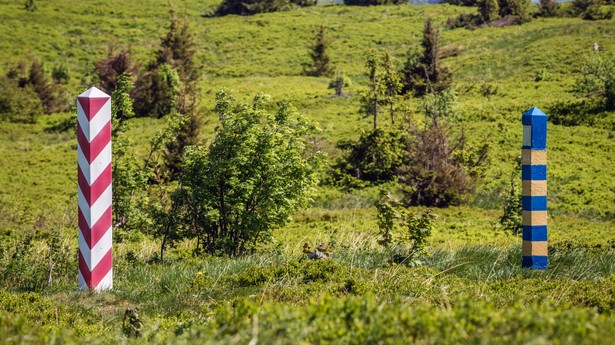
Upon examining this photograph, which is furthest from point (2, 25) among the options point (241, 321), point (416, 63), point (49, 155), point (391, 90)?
point (241, 321)

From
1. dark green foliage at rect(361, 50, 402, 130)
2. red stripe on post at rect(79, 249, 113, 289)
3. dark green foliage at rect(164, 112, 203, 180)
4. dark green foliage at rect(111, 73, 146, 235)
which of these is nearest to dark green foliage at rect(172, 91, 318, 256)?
dark green foliage at rect(111, 73, 146, 235)

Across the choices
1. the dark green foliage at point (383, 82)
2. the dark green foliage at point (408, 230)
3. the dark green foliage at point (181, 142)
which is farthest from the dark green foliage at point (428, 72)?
the dark green foliage at point (408, 230)

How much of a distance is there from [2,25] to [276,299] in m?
52.9

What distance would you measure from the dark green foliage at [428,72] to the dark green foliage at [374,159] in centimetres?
724

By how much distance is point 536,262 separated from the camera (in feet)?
22.6

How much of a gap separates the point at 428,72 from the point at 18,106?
724 inches

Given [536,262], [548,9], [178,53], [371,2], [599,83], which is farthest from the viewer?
[371,2]

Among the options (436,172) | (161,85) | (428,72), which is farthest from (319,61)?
(436,172)

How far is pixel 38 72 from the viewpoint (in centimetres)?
3581

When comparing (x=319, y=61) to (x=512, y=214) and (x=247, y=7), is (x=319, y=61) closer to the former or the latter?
(x=247, y=7)

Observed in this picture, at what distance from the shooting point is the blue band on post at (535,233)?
696 cm

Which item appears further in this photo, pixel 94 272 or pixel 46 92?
pixel 46 92

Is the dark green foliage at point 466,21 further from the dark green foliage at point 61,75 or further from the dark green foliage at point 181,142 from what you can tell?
the dark green foliage at point 181,142

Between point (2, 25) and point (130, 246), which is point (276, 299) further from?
point (2, 25)
